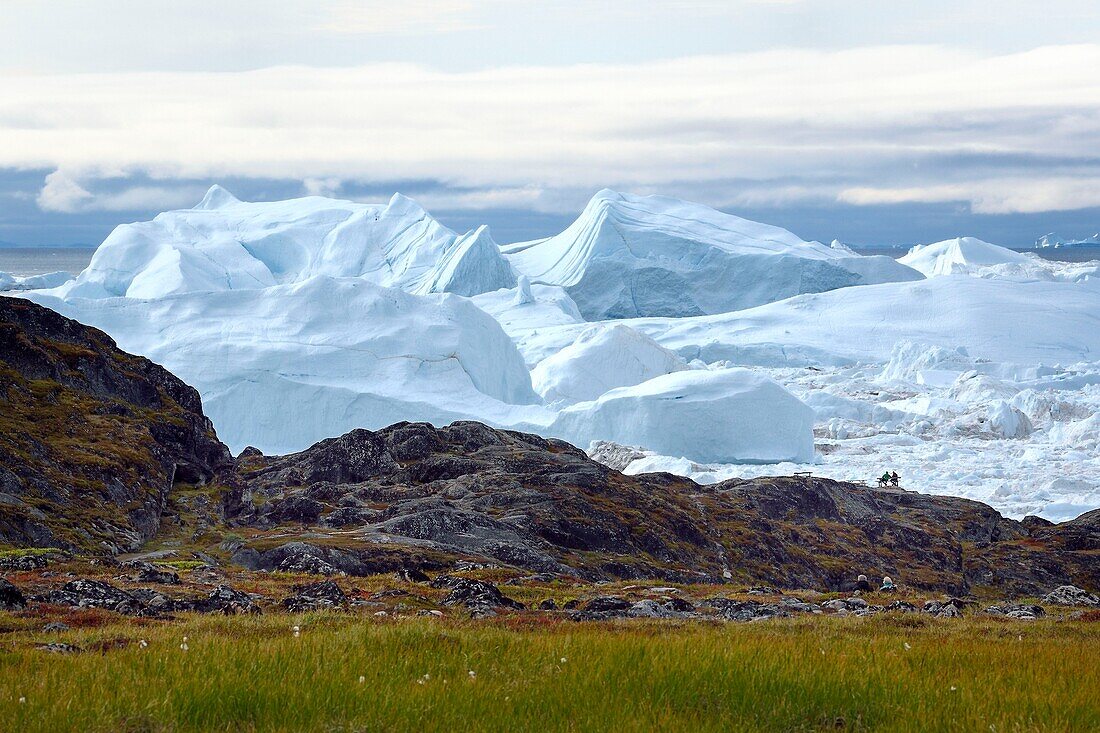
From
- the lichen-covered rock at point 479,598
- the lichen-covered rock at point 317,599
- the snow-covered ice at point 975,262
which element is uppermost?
the snow-covered ice at point 975,262

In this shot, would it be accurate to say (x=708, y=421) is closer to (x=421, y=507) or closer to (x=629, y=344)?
(x=629, y=344)

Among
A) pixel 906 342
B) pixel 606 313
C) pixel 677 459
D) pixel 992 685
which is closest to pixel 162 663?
pixel 992 685

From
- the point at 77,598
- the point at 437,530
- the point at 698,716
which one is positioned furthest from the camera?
the point at 437,530

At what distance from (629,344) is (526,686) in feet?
259

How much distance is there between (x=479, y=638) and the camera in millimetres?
7887

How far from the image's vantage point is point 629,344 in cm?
8469

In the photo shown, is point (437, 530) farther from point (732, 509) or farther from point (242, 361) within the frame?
point (242, 361)

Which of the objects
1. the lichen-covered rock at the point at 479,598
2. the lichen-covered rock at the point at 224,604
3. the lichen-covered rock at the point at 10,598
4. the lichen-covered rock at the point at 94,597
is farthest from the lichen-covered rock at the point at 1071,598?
the lichen-covered rock at the point at 10,598

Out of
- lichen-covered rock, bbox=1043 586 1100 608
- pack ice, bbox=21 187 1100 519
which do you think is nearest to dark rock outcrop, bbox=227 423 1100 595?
lichen-covered rock, bbox=1043 586 1100 608

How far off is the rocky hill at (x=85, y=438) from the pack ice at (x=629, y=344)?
1022 inches

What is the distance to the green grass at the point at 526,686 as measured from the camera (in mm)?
5523

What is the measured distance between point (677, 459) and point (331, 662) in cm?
5600

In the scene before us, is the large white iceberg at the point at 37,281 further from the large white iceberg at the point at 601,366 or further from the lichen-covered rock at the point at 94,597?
the lichen-covered rock at the point at 94,597

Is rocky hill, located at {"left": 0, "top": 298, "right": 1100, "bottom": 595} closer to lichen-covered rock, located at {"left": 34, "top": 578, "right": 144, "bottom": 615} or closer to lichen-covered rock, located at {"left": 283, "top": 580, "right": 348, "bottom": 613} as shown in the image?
lichen-covered rock, located at {"left": 283, "top": 580, "right": 348, "bottom": 613}
